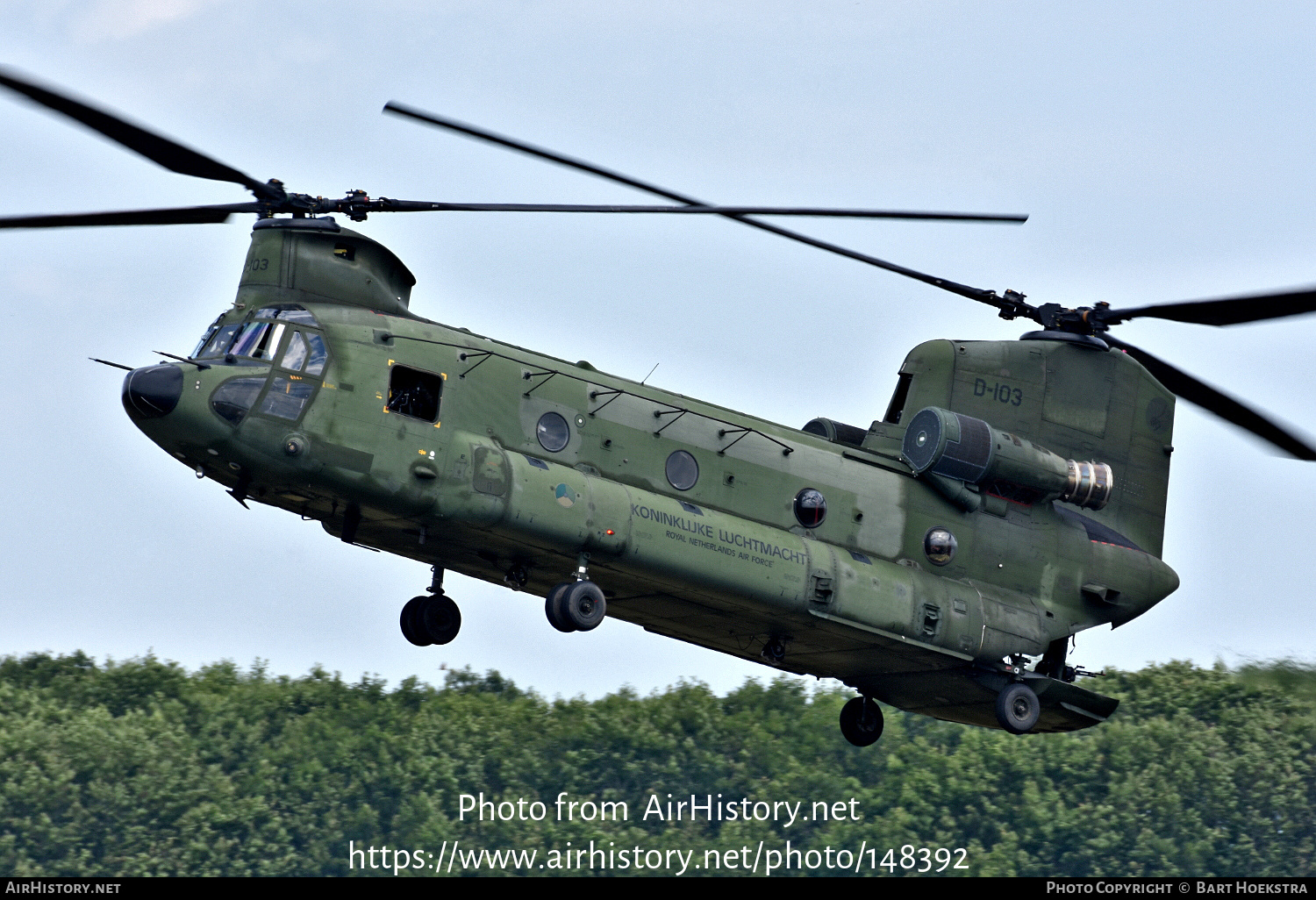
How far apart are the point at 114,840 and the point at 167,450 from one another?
36916mm

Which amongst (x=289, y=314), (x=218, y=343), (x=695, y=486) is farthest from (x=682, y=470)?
(x=218, y=343)

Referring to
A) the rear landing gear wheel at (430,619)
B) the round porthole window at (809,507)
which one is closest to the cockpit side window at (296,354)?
the rear landing gear wheel at (430,619)

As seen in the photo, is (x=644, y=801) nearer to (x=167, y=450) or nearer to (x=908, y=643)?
(x=908, y=643)

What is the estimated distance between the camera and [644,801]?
193 feet

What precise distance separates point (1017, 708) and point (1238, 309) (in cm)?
632

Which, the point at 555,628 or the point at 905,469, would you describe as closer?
the point at 555,628

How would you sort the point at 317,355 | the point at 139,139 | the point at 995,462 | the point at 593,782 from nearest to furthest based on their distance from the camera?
1. the point at 139,139
2. the point at 317,355
3. the point at 995,462
4. the point at 593,782

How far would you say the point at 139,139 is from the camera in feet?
73.1

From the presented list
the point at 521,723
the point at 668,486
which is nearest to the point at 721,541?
the point at 668,486

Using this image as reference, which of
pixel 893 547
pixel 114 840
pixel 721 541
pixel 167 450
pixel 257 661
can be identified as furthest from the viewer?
A: pixel 257 661

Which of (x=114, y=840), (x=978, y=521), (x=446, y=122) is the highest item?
(x=446, y=122)

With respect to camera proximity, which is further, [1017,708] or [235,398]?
[1017,708]

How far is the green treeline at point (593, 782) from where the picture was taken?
57000 mm

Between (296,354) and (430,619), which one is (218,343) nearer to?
(296,354)
